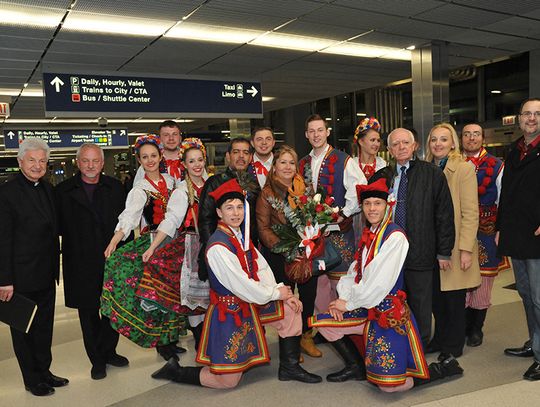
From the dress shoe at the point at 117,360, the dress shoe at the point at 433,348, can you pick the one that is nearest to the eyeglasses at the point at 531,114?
the dress shoe at the point at 433,348

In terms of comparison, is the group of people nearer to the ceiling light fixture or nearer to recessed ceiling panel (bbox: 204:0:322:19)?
recessed ceiling panel (bbox: 204:0:322:19)

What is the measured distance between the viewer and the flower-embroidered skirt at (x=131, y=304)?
348 centimetres

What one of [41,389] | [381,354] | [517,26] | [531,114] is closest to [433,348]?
[381,354]

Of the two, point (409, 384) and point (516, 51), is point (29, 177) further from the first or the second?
point (516, 51)

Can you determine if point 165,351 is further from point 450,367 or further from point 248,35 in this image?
point 248,35

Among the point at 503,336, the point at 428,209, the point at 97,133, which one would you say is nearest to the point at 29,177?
the point at 428,209

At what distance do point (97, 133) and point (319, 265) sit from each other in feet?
38.1

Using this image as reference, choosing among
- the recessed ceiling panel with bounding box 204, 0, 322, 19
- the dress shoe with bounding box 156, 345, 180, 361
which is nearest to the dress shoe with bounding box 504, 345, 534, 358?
the dress shoe with bounding box 156, 345, 180, 361

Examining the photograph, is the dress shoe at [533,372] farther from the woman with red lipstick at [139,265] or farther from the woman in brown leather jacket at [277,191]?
the woman with red lipstick at [139,265]

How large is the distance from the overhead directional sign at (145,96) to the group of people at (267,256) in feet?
10.9

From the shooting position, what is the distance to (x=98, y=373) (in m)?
3.60

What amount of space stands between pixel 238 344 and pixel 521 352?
2039 mm

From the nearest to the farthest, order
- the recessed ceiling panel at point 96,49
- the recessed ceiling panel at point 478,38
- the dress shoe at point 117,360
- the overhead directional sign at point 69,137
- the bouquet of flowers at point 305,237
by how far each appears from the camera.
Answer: the bouquet of flowers at point 305,237 < the dress shoe at point 117,360 < the recessed ceiling panel at point 96,49 < the recessed ceiling panel at point 478,38 < the overhead directional sign at point 69,137

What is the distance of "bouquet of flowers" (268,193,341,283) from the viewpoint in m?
3.21
